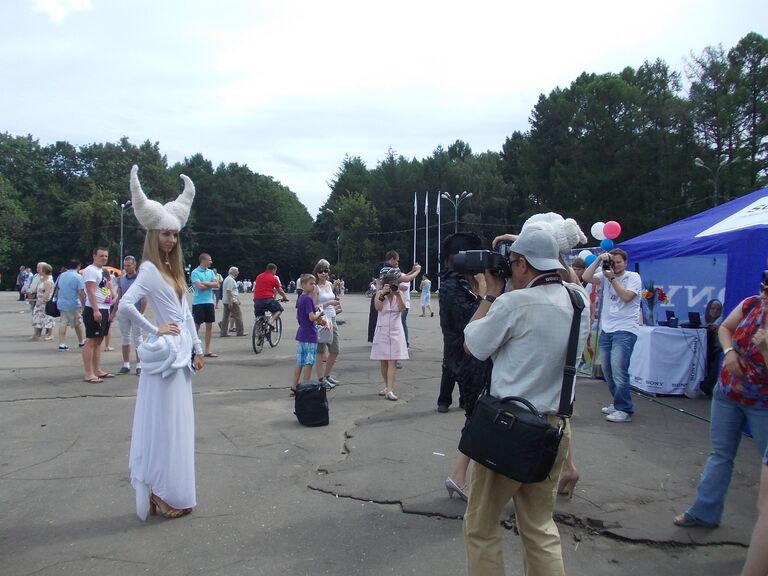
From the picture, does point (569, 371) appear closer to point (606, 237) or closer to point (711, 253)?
point (711, 253)

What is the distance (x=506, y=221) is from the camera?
58.2 metres

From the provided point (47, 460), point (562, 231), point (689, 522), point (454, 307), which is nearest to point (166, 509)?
point (47, 460)

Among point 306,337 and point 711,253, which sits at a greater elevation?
point 711,253

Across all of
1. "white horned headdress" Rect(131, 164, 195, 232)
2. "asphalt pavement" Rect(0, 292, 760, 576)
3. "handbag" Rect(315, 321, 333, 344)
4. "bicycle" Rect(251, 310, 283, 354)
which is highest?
"white horned headdress" Rect(131, 164, 195, 232)

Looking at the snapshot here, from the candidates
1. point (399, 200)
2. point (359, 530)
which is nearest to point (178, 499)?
point (359, 530)

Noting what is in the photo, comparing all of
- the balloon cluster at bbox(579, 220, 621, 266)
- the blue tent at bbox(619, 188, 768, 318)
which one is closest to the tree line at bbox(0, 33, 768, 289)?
the blue tent at bbox(619, 188, 768, 318)

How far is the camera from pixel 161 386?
395 cm

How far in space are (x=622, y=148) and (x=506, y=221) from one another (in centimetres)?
1465

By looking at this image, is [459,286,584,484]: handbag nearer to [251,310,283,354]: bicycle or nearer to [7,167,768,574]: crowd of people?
[7,167,768,574]: crowd of people

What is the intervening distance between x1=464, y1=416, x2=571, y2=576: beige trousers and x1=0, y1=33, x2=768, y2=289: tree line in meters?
36.6

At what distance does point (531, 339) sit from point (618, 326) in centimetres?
449

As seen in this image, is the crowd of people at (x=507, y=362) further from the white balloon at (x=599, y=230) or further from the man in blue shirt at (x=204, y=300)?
the man in blue shirt at (x=204, y=300)

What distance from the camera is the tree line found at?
132ft

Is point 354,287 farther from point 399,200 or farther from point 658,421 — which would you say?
point 658,421
